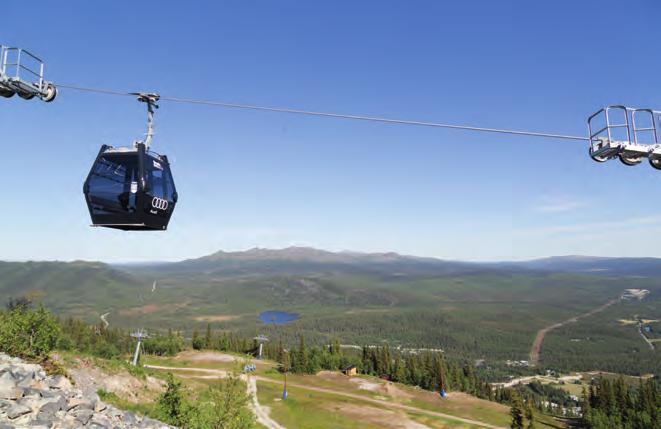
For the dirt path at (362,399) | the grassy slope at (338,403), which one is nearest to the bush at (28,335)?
the grassy slope at (338,403)

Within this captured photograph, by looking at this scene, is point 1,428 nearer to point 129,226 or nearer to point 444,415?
point 129,226

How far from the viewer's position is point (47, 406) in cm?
1959

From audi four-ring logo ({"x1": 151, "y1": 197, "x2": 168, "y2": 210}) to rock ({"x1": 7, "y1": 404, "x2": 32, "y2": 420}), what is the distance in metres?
11.9

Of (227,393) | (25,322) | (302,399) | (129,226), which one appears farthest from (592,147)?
(302,399)

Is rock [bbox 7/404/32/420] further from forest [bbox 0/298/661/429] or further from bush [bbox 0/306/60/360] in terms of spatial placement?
forest [bbox 0/298/661/429]

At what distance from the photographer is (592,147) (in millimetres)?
13711

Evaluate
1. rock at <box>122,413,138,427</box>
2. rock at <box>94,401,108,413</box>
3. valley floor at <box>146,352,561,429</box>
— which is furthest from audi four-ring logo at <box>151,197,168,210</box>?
valley floor at <box>146,352,561,429</box>

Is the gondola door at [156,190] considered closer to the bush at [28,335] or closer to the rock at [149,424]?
the rock at [149,424]

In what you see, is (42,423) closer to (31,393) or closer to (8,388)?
(31,393)

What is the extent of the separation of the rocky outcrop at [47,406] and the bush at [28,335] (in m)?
13.1

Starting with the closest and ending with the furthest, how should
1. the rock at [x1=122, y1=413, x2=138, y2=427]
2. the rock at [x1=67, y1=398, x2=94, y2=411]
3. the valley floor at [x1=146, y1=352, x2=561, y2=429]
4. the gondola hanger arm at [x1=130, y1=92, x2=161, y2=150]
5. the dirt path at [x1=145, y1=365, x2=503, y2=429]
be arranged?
the gondola hanger arm at [x1=130, y1=92, x2=161, y2=150]
the rock at [x1=67, y1=398, x2=94, y2=411]
the rock at [x1=122, y1=413, x2=138, y2=427]
the valley floor at [x1=146, y1=352, x2=561, y2=429]
the dirt path at [x1=145, y1=365, x2=503, y2=429]

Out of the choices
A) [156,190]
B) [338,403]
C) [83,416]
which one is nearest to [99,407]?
[83,416]

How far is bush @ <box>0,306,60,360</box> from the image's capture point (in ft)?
119

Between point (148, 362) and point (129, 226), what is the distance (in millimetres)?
91763
